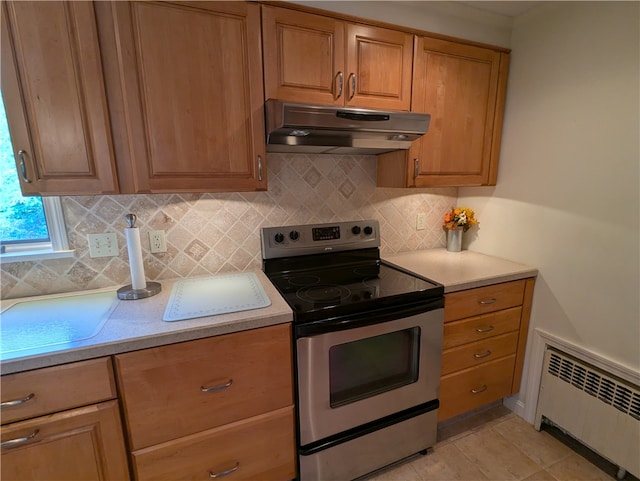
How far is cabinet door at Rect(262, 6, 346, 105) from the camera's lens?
49.8 inches

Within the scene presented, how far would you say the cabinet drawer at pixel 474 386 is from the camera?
1627 mm

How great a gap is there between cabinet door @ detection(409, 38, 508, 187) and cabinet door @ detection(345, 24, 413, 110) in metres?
0.08

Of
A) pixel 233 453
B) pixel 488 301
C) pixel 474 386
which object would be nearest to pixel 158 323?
pixel 233 453

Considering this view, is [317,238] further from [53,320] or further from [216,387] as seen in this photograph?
[53,320]

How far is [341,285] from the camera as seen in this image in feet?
4.99

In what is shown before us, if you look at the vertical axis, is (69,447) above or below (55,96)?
below

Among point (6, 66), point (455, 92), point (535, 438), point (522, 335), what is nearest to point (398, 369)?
point (522, 335)

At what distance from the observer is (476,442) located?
5.51 ft

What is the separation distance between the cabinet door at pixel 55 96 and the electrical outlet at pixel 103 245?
0.34 meters

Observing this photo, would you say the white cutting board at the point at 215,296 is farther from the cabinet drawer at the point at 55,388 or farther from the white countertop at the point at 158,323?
the cabinet drawer at the point at 55,388

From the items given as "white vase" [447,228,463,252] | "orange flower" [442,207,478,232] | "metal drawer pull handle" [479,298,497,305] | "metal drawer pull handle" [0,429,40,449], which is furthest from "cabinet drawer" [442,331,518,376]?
"metal drawer pull handle" [0,429,40,449]

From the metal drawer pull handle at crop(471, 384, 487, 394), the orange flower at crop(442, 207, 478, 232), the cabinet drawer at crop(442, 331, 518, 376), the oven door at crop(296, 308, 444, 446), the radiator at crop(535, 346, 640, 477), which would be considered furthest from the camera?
the orange flower at crop(442, 207, 478, 232)

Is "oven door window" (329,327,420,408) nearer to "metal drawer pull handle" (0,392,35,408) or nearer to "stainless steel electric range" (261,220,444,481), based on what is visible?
"stainless steel electric range" (261,220,444,481)

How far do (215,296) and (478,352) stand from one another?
1465mm
